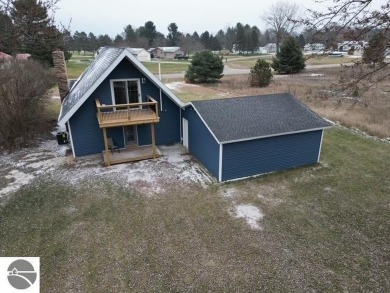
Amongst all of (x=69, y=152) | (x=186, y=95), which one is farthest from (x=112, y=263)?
(x=186, y=95)

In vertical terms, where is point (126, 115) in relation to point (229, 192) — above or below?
above

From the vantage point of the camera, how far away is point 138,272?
687 centimetres

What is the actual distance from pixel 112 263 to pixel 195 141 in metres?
7.02

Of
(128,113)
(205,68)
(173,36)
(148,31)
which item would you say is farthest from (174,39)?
(128,113)

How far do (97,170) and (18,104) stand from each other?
6.05 meters

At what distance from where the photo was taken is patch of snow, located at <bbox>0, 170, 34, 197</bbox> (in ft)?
34.4

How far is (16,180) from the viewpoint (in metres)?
11.2

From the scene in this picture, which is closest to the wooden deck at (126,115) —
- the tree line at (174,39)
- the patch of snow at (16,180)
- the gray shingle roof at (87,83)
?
the gray shingle roof at (87,83)

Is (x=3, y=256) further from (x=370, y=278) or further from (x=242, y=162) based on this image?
(x=370, y=278)

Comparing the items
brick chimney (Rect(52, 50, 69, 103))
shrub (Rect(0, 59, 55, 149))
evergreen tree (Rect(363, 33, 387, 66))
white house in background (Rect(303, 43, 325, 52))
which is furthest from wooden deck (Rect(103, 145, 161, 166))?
evergreen tree (Rect(363, 33, 387, 66))

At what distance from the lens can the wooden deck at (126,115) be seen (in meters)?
11.8

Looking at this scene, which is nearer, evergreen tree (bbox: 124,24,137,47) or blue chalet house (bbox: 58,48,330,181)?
blue chalet house (bbox: 58,48,330,181)

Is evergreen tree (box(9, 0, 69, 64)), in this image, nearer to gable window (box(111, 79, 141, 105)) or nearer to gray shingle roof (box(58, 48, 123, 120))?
gray shingle roof (box(58, 48, 123, 120))

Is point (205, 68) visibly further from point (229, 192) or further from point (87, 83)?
point (229, 192)
